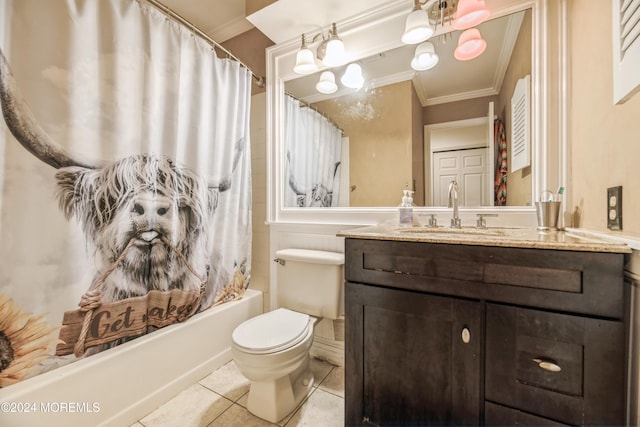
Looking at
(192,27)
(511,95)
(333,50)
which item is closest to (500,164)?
(511,95)

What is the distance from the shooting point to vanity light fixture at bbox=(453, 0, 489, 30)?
1.13 meters

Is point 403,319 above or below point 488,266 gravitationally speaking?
below

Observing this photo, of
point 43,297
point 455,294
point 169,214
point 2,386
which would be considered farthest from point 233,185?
point 455,294

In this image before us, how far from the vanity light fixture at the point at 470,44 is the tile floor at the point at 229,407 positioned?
1.94 m

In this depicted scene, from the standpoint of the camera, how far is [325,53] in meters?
1.56

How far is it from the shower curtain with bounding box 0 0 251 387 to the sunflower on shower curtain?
1590 millimetres

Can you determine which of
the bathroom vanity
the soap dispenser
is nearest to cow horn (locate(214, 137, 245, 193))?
the bathroom vanity

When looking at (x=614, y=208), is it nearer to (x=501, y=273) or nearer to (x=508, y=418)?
(x=501, y=273)

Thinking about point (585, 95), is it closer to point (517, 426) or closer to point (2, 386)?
point (517, 426)

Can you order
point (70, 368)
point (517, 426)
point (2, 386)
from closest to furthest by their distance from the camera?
point (517, 426), point (2, 386), point (70, 368)

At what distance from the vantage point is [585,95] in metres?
0.96

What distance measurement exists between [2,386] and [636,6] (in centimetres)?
225

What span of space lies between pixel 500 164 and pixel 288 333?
137 cm

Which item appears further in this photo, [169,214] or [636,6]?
[169,214]
